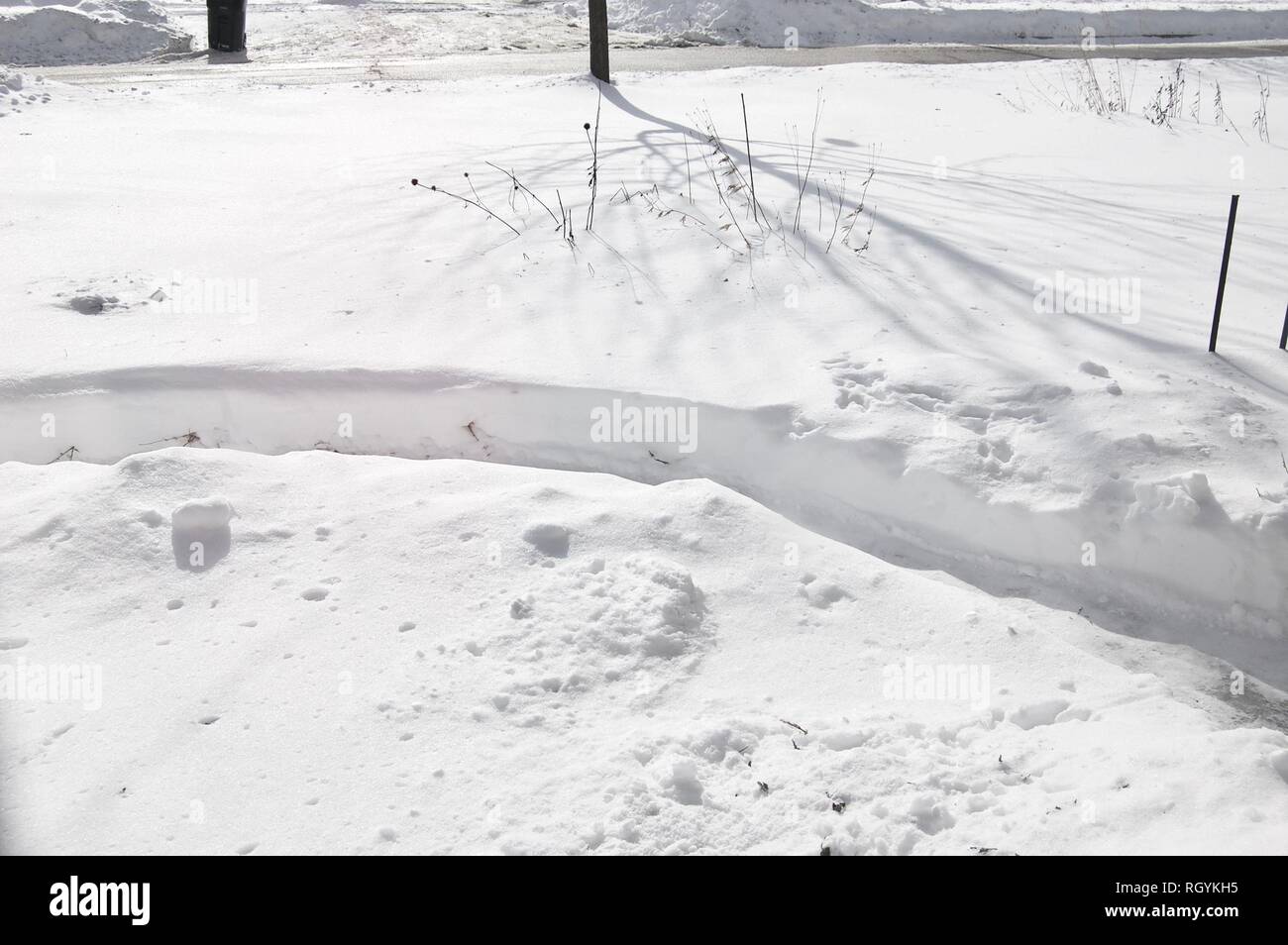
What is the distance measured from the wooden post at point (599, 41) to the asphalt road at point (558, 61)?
3.61ft

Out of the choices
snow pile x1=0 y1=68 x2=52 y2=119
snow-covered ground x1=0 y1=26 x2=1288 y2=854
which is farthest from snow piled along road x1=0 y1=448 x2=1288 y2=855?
snow pile x1=0 y1=68 x2=52 y2=119

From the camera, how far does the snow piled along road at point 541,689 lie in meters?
2.18

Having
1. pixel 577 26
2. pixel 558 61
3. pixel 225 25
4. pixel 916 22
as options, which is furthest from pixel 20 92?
pixel 916 22

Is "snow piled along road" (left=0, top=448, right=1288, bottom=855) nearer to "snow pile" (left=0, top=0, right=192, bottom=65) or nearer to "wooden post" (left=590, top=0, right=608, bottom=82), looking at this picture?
"wooden post" (left=590, top=0, right=608, bottom=82)

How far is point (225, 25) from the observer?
43.1 feet

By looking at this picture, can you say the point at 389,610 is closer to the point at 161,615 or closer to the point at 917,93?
the point at 161,615

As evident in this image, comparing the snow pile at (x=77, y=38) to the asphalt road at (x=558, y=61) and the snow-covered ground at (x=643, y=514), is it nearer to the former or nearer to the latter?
the asphalt road at (x=558, y=61)

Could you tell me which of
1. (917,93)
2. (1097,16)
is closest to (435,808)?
(917,93)

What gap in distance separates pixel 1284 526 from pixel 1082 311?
1576 mm

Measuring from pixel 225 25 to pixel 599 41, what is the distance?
595 centimetres

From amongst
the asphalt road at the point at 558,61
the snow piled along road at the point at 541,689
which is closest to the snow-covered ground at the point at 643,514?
the snow piled along road at the point at 541,689

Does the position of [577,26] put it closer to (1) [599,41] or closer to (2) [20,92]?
(1) [599,41]

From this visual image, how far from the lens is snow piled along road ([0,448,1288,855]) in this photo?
2.18 meters

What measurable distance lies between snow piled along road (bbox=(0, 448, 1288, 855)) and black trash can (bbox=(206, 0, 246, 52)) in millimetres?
11900
